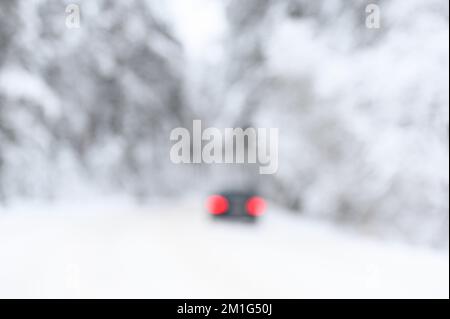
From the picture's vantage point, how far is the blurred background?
419 cm

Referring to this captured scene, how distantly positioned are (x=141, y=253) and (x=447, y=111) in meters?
5.39

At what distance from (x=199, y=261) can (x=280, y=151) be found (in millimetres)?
7930

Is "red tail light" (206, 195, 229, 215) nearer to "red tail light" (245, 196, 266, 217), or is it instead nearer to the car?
the car

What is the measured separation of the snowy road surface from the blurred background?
4cm

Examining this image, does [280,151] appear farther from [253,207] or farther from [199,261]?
[199,261]

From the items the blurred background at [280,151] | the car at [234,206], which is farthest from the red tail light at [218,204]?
the blurred background at [280,151]

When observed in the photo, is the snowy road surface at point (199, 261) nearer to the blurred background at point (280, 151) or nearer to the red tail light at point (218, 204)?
the blurred background at point (280, 151)

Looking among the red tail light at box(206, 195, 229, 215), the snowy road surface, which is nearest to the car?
the red tail light at box(206, 195, 229, 215)

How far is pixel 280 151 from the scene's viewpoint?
15.1 m

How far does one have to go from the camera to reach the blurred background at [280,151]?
13.8 ft

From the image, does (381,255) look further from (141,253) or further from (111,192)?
(111,192)

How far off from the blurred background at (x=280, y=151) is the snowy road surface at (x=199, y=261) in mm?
35

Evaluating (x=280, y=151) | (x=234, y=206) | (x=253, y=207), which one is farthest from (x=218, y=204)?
(x=280, y=151)
